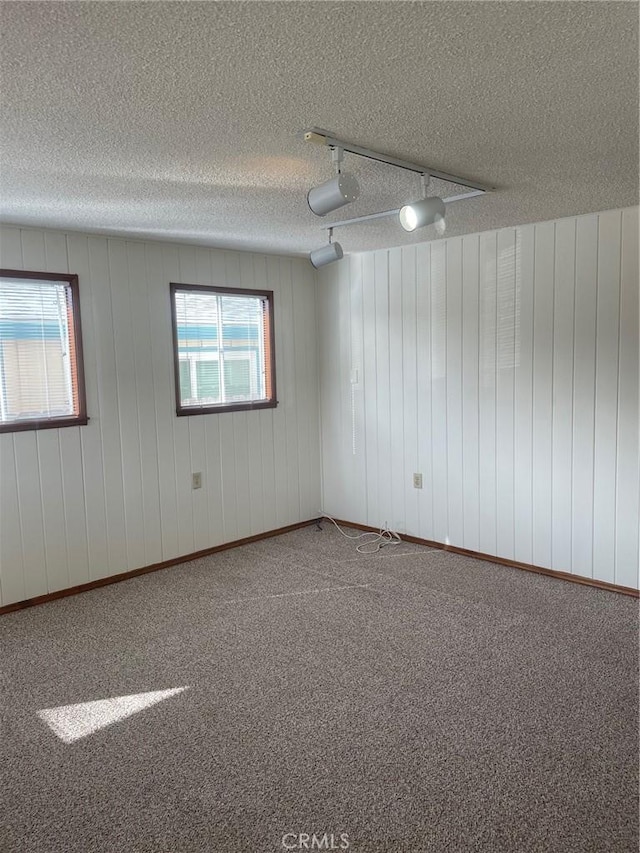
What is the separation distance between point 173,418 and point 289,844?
295cm

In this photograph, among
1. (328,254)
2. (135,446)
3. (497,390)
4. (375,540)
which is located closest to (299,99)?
(328,254)

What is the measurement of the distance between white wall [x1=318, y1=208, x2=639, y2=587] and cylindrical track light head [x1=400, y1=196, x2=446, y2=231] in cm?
143

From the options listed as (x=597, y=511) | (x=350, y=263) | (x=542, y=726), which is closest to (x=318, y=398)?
(x=350, y=263)

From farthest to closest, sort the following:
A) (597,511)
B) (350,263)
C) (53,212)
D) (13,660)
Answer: (350,263) < (597,511) < (53,212) < (13,660)

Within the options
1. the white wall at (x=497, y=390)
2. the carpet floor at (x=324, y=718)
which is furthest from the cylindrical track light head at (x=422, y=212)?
the carpet floor at (x=324, y=718)

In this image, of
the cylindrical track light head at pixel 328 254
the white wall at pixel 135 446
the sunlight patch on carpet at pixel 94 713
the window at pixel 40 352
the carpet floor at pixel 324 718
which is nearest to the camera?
the carpet floor at pixel 324 718

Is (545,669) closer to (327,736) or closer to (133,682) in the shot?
(327,736)

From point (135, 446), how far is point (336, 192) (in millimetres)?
2465

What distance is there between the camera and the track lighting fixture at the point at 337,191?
2340 millimetres

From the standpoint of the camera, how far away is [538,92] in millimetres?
1889

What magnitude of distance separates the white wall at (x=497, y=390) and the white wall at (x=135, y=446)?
1.90 feet

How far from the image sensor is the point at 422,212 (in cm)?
267

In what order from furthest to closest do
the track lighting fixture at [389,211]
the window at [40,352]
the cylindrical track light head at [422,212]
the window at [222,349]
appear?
the window at [222,349] → the window at [40,352] → the cylindrical track light head at [422,212] → the track lighting fixture at [389,211]

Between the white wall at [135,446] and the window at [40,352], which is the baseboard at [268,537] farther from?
the window at [40,352]
